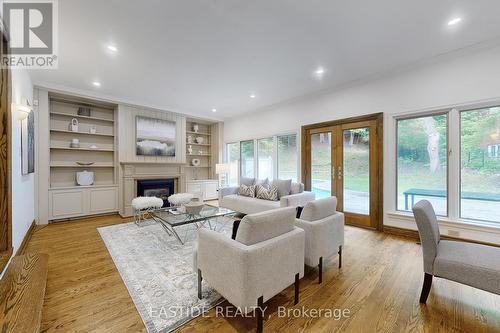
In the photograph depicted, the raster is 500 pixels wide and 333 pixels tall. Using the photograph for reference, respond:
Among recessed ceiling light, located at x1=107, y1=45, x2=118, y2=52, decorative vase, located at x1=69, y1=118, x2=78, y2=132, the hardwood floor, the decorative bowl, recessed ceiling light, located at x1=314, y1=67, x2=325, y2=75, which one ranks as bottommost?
the hardwood floor

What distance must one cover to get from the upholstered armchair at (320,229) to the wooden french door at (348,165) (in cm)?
196

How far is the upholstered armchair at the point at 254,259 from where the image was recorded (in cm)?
143

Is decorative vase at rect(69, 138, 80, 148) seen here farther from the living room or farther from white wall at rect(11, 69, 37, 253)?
white wall at rect(11, 69, 37, 253)

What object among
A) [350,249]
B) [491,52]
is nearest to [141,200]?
[350,249]

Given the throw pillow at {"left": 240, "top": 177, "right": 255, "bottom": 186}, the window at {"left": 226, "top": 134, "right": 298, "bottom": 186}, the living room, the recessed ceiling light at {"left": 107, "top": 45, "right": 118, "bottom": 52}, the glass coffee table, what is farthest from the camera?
the window at {"left": 226, "top": 134, "right": 298, "bottom": 186}

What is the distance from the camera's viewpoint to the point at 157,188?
5.54 metres

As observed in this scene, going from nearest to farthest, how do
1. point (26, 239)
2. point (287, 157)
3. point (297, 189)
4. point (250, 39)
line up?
point (250, 39), point (26, 239), point (297, 189), point (287, 157)

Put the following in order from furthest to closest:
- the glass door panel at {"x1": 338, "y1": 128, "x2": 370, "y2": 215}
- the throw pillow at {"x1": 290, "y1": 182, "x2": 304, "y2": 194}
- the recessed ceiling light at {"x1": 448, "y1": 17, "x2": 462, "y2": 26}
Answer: the throw pillow at {"x1": 290, "y1": 182, "x2": 304, "y2": 194}, the glass door panel at {"x1": 338, "y1": 128, "x2": 370, "y2": 215}, the recessed ceiling light at {"x1": 448, "y1": 17, "x2": 462, "y2": 26}

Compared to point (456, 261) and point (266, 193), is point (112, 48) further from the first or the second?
point (456, 261)

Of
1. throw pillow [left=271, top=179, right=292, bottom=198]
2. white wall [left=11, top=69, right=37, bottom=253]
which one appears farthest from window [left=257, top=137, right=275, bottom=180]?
white wall [left=11, top=69, right=37, bottom=253]

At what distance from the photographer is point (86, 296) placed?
1905 mm

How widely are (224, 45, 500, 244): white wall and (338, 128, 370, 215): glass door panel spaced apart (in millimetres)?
334

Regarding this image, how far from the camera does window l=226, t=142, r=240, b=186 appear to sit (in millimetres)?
6562

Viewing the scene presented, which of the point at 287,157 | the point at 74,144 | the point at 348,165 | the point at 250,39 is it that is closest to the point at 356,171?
the point at 348,165
